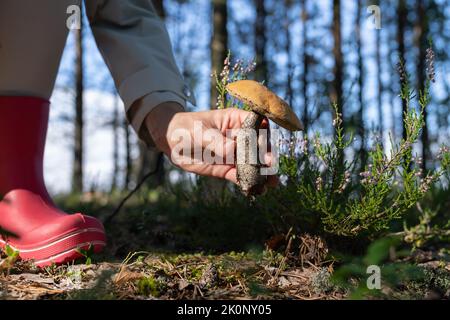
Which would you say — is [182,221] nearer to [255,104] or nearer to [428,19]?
[255,104]

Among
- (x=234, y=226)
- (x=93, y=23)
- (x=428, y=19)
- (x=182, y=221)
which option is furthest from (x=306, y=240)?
(x=428, y=19)

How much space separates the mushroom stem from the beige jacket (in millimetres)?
477

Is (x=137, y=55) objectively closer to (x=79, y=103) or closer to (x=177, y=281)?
(x=177, y=281)

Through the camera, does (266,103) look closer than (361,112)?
Yes

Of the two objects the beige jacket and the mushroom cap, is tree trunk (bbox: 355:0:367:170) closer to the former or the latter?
the mushroom cap

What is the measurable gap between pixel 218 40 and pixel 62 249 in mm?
3479

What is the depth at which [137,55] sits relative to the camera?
2.30 meters

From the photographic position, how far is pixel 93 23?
2527mm

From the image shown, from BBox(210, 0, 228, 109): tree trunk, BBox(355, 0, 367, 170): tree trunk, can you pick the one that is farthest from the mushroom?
BBox(210, 0, 228, 109): tree trunk

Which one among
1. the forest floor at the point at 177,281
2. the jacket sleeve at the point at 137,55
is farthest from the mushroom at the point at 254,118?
the jacket sleeve at the point at 137,55

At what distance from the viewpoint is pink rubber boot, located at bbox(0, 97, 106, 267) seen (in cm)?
205

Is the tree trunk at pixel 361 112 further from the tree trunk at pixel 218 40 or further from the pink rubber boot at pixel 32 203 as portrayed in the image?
the pink rubber boot at pixel 32 203

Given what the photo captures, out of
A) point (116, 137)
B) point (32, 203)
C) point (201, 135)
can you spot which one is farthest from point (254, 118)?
point (116, 137)
